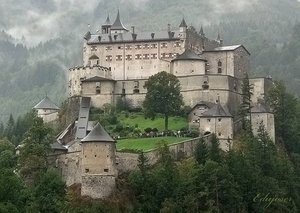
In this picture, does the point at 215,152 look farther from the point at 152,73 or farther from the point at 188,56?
the point at 152,73

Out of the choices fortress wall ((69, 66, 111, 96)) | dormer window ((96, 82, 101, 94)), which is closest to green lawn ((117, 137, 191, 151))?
dormer window ((96, 82, 101, 94))

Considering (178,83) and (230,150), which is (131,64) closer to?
(178,83)

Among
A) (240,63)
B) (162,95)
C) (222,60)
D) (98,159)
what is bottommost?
(98,159)

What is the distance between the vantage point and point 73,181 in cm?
7631

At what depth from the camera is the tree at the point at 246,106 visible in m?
87.2

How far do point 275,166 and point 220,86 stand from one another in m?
16.5

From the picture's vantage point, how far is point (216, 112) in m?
83.5

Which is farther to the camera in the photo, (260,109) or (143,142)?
(260,109)

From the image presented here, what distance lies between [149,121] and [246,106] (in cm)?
1190

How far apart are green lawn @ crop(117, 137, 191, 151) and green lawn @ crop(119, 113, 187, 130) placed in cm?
485

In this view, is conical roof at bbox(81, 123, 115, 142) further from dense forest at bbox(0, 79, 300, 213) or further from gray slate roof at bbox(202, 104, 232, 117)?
gray slate roof at bbox(202, 104, 232, 117)

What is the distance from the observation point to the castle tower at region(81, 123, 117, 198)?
71.4 meters

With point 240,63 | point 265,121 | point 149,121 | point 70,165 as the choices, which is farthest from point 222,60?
point 70,165

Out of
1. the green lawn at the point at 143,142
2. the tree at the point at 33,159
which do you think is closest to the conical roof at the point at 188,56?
the green lawn at the point at 143,142
